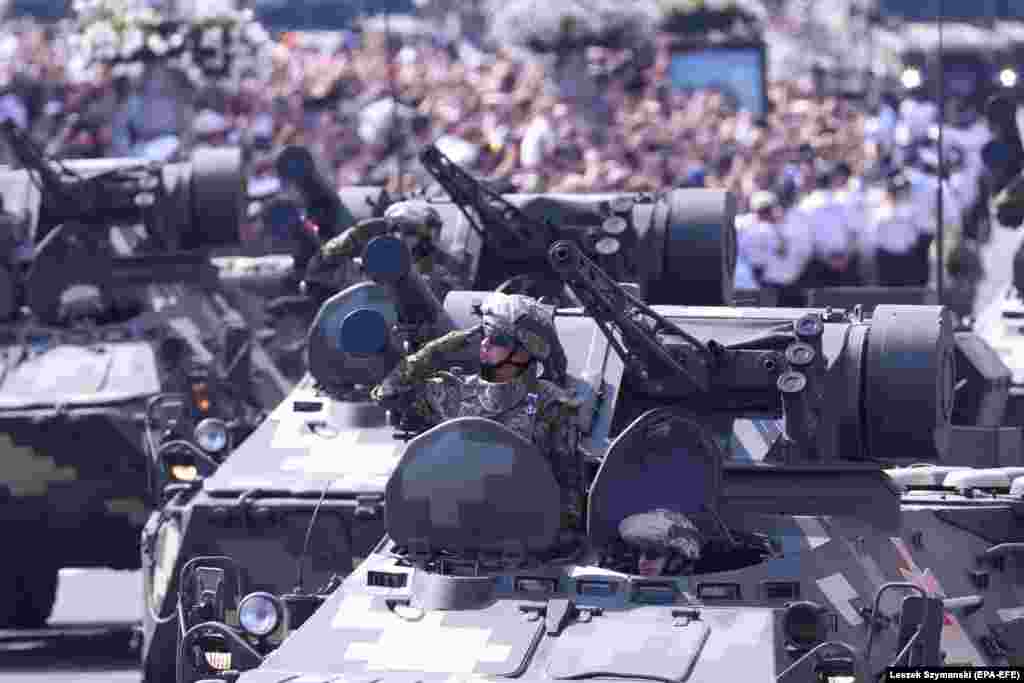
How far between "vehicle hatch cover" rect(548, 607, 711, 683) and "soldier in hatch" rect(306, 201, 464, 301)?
5762 millimetres

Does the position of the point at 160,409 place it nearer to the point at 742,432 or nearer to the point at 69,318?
the point at 69,318

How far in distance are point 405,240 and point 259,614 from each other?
5.28 meters

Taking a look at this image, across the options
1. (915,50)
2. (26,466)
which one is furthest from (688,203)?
(915,50)

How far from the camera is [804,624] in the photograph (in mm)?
14805

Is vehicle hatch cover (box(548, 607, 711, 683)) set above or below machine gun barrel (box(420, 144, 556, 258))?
below

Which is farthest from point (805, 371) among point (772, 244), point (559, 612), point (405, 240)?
point (772, 244)

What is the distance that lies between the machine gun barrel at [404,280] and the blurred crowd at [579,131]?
9.99m

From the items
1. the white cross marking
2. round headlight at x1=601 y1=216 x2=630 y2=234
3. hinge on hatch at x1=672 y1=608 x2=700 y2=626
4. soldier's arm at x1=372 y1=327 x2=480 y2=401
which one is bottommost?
the white cross marking

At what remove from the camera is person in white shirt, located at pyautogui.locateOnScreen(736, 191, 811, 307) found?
2995cm

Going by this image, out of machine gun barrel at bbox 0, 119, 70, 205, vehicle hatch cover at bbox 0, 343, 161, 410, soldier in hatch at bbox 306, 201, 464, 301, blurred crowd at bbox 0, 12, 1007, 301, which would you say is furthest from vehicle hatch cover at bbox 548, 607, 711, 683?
blurred crowd at bbox 0, 12, 1007, 301

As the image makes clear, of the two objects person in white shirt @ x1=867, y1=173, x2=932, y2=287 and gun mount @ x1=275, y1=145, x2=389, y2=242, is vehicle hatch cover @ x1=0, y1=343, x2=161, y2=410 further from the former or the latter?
person in white shirt @ x1=867, y1=173, x2=932, y2=287

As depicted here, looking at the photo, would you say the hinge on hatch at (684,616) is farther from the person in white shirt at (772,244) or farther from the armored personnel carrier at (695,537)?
the person in white shirt at (772,244)

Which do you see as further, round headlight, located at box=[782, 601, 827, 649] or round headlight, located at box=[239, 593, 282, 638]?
round headlight, located at box=[239, 593, 282, 638]

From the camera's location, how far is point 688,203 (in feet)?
71.6
